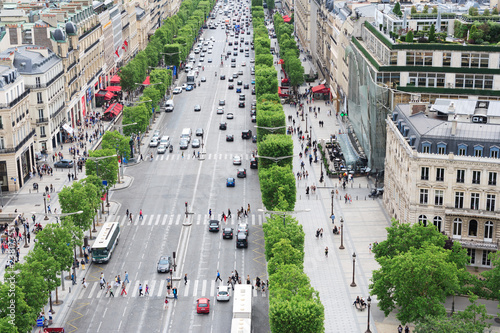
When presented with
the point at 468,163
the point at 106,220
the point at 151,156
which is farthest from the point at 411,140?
the point at 151,156

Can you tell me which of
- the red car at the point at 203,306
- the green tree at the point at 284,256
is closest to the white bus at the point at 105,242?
the red car at the point at 203,306

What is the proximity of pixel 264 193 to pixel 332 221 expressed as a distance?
12533 mm

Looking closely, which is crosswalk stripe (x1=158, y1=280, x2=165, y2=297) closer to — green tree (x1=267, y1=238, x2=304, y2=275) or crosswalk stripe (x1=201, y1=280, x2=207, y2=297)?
crosswalk stripe (x1=201, y1=280, x2=207, y2=297)

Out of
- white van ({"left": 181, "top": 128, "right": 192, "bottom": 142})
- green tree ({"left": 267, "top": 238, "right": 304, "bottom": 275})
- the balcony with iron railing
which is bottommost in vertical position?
white van ({"left": 181, "top": 128, "right": 192, "bottom": 142})

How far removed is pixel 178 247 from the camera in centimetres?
11850

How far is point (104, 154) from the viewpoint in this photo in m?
136

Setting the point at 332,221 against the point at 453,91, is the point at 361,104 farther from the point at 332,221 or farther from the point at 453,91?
the point at 332,221

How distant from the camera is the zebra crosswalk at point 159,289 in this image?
4063 inches

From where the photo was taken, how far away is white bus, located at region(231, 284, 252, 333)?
88.1 m

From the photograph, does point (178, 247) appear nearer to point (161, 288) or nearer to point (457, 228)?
point (161, 288)

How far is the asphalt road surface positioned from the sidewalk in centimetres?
751

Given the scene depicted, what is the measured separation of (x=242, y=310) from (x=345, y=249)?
2913 centimetres

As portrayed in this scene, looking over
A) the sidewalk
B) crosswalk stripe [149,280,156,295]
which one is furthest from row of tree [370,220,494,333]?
crosswalk stripe [149,280,156,295]

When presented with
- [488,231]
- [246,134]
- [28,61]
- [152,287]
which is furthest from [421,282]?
[28,61]
